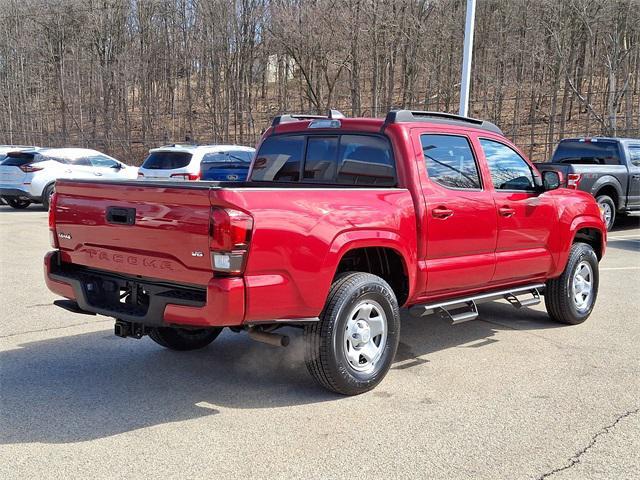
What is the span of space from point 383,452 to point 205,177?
41.0 feet

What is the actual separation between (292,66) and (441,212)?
3362 cm

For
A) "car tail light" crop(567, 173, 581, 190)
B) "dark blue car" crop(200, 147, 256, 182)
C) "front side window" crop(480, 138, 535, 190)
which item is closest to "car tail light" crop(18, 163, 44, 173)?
"dark blue car" crop(200, 147, 256, 182)

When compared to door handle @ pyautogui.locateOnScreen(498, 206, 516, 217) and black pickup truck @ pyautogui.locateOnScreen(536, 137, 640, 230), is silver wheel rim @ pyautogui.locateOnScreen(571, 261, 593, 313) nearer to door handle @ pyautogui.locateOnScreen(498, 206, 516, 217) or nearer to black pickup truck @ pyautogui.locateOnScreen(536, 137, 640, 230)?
door handle @ pyautogui.locateOnScreen(498, 206, 516, 217)

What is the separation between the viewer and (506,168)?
6.17m

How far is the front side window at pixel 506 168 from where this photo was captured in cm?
598

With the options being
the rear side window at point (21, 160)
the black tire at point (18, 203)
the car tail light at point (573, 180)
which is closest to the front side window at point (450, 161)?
the car tail light at point (573, 180)

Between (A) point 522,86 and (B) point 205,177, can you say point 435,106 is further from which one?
(B) point 205,177

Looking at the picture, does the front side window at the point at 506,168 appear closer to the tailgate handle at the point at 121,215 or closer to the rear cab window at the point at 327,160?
the rear cab window at the point at 327,160

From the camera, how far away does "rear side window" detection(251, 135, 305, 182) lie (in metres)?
5.89

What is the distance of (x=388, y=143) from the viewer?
527 centimetres

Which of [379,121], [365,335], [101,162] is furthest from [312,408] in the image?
[101,162]

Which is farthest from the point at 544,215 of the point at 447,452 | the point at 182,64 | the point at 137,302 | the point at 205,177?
the point at 182,64

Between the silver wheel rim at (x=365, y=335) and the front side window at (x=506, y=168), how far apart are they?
1865 mm

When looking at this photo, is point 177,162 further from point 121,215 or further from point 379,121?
point 121,215
